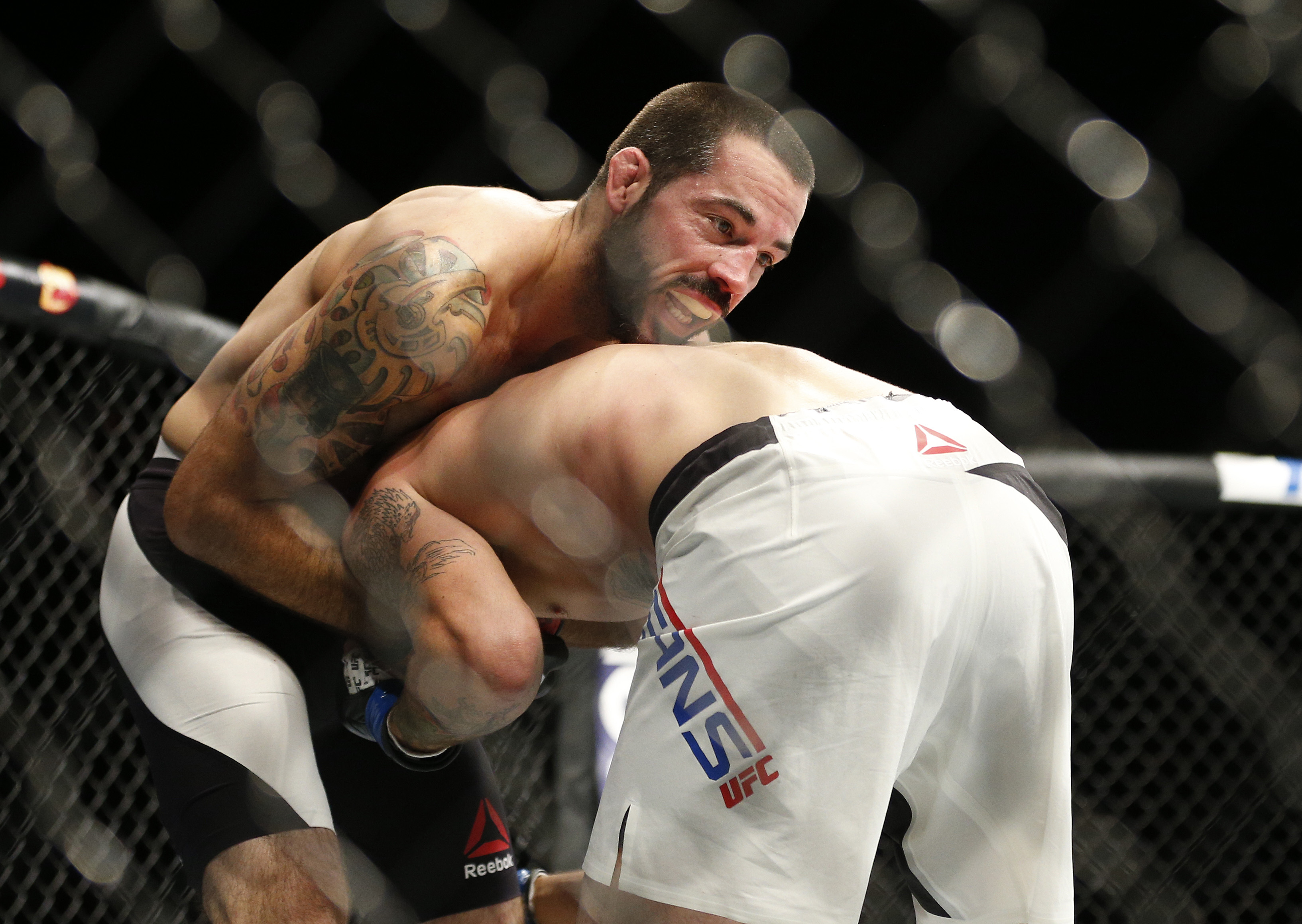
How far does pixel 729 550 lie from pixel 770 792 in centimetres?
19

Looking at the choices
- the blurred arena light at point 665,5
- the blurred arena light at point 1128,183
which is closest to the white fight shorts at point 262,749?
the blurred arena light at point 665,5

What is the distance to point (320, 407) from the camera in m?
1.12

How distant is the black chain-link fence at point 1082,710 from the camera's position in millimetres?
2104

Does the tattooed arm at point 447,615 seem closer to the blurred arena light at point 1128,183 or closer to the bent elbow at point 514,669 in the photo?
the bent elbow at point 514,669

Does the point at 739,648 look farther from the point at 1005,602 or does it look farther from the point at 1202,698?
the point at 1202,698

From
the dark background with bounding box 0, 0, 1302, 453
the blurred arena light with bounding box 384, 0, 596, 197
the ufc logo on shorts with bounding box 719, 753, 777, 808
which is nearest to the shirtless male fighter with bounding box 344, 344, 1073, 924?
the ufc logo on shorts with bounding box 719, 753, 777, 808

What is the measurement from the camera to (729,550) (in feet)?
2.85

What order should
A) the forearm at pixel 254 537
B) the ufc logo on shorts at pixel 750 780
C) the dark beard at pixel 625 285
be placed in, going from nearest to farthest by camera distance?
the ufc logo on shorts at pixel 750 780 → the forearm at pixel 254 537 → the dark beard at pixel 625 285

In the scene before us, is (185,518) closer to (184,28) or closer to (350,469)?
(350,469)

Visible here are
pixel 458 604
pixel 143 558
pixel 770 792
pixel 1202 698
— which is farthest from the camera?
pixel 1202 698

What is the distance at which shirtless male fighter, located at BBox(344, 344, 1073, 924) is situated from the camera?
2.70ft

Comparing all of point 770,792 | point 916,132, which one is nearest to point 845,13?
point 916,132

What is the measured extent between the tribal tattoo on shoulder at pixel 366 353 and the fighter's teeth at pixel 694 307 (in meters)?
0.24

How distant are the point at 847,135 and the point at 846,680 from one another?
2.03 meters
